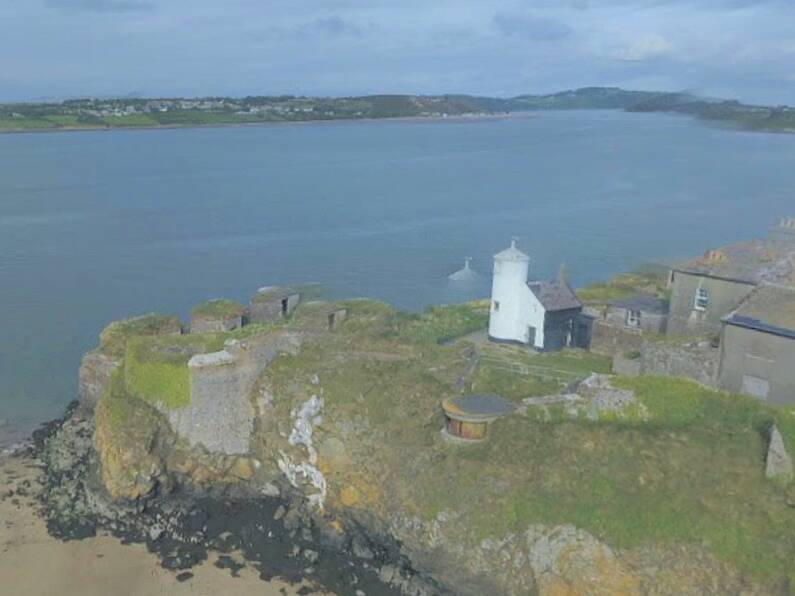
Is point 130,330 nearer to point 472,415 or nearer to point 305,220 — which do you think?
point 472,415

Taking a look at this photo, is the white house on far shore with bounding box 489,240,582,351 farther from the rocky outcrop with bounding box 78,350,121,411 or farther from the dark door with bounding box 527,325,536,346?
the rocky outcrop with bounding box 78,350,121,411

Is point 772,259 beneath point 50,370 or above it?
above

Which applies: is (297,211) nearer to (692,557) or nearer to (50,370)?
(50,370)

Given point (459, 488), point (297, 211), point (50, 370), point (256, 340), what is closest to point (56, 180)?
point (297, 211)

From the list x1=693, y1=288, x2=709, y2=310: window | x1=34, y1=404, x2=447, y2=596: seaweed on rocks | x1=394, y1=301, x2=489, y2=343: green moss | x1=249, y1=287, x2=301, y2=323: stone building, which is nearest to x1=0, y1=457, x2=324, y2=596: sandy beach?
x1=34, y1=404, x2=447, y2=596: seaweed on rocks

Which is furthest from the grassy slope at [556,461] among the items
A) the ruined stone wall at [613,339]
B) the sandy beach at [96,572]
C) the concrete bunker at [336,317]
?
the concrete bunker at [336,317]

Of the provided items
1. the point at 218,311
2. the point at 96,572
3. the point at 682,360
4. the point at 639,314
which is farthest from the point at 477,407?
the point at 218,311
